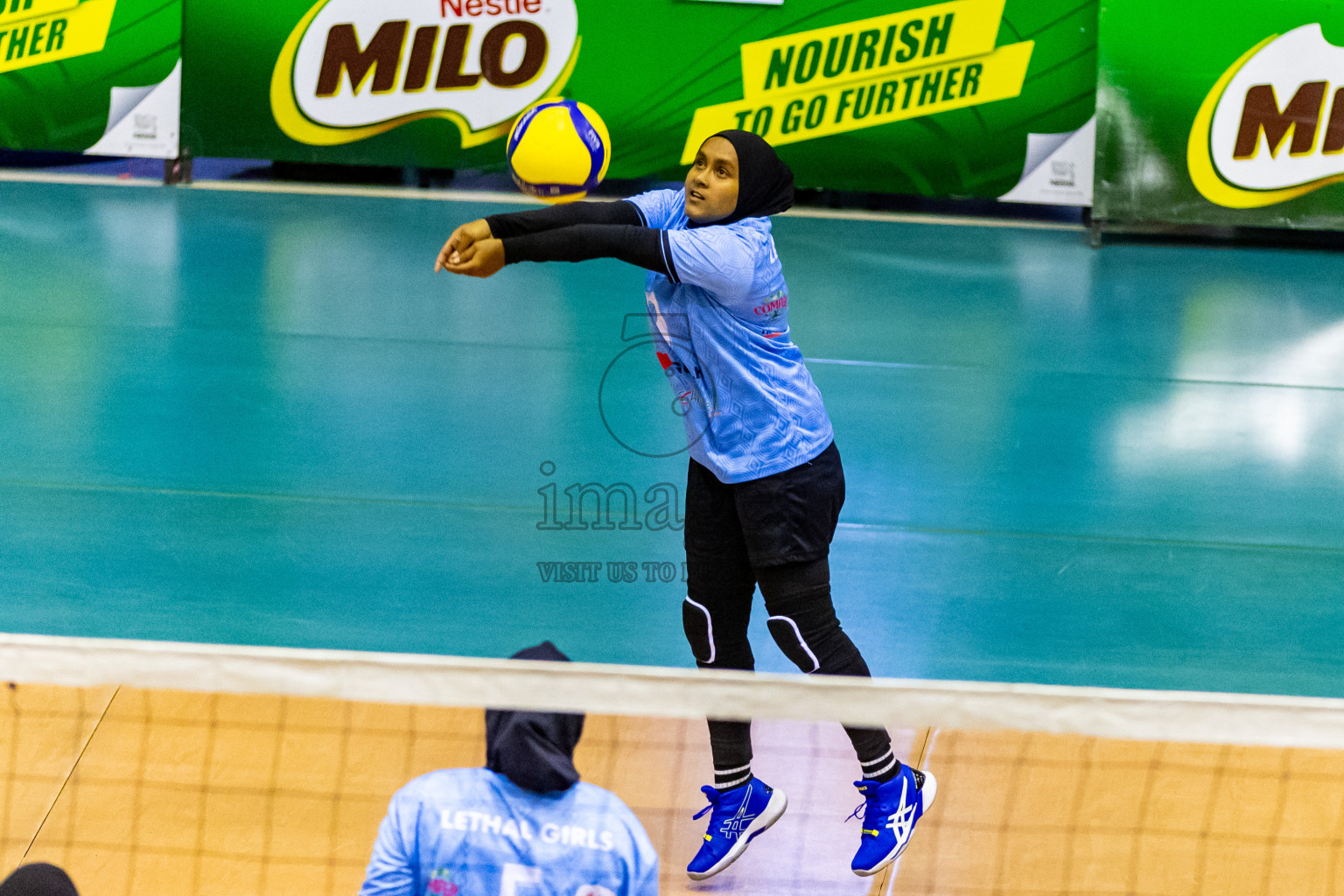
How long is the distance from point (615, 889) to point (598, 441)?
483 centimetres

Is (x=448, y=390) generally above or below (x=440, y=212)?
below

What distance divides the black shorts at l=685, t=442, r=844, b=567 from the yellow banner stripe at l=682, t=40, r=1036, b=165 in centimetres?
852

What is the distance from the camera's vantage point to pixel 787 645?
13.3 ft

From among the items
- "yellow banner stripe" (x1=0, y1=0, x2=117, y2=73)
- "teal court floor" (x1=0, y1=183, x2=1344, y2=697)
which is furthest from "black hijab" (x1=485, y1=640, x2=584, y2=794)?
"yellow banner stripe" (x1=0, y1=0, x2=117, y2=73)

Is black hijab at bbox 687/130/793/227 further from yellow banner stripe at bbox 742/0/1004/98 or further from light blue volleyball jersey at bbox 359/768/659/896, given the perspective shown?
yellow banner stripe at bbox 742/0/1004/98

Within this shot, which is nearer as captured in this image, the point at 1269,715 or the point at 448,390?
the point at 1269,715

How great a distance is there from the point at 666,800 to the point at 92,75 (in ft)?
33.6

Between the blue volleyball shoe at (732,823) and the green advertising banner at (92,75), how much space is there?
1007 centimetres

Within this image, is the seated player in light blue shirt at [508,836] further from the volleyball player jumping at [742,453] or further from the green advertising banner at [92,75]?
the green advertising banner at [92,75]

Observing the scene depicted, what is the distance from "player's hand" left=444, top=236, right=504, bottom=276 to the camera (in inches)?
143

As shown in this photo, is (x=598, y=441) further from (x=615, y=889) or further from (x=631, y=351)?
(x=615, y=889)

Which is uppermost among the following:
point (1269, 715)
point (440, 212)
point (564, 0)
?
point (564, 0)

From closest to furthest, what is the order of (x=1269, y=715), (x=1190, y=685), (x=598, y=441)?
1. (x=1269, y=715)
2. (x=1190, y=685)
3. (x=598, y=441)

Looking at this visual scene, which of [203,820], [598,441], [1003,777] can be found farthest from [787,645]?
[598,441]
